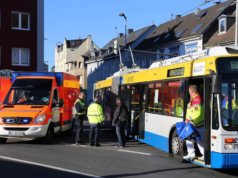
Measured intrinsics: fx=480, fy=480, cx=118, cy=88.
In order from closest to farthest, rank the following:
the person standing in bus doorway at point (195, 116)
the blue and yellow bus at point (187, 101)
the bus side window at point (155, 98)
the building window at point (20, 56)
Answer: the blue and yellow bus at point (187, 101) < the person standing in bus doorway at point (195, 116) < the bus side window at point (155, 98) < the building window at point (20, 56)

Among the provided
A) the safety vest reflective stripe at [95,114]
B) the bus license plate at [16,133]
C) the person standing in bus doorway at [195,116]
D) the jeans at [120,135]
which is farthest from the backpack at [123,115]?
the person standing in bus doorway at [195,116]

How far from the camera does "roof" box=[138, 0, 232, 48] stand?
46.3m

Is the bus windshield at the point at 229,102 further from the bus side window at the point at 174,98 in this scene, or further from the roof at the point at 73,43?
the roof at the point at 73,43

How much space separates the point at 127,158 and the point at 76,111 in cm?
464

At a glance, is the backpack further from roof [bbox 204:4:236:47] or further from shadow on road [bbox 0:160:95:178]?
roof [bbox 204:4:236:47]

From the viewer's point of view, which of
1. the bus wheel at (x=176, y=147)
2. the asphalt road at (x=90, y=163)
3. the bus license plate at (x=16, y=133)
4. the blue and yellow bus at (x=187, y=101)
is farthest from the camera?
the bus license plate at (x=16, y=133)

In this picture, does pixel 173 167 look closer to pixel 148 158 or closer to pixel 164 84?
pixel 148 158

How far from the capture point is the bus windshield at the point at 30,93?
17.2 meters

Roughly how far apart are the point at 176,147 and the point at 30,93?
7002 millimetres

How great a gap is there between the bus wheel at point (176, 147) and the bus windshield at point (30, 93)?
5992 mm

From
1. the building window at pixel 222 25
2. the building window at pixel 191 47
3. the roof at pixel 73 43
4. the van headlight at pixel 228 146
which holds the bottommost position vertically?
the van headlight at pixel 228 146

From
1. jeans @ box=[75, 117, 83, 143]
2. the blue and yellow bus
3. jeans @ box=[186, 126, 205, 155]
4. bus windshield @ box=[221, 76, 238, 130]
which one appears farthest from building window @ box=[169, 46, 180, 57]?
bus windshield @ box=[221, 76, 238, 130]

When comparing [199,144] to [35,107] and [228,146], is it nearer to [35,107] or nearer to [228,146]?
[228,146]

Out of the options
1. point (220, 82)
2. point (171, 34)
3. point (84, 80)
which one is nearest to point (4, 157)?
point (220, 82)
